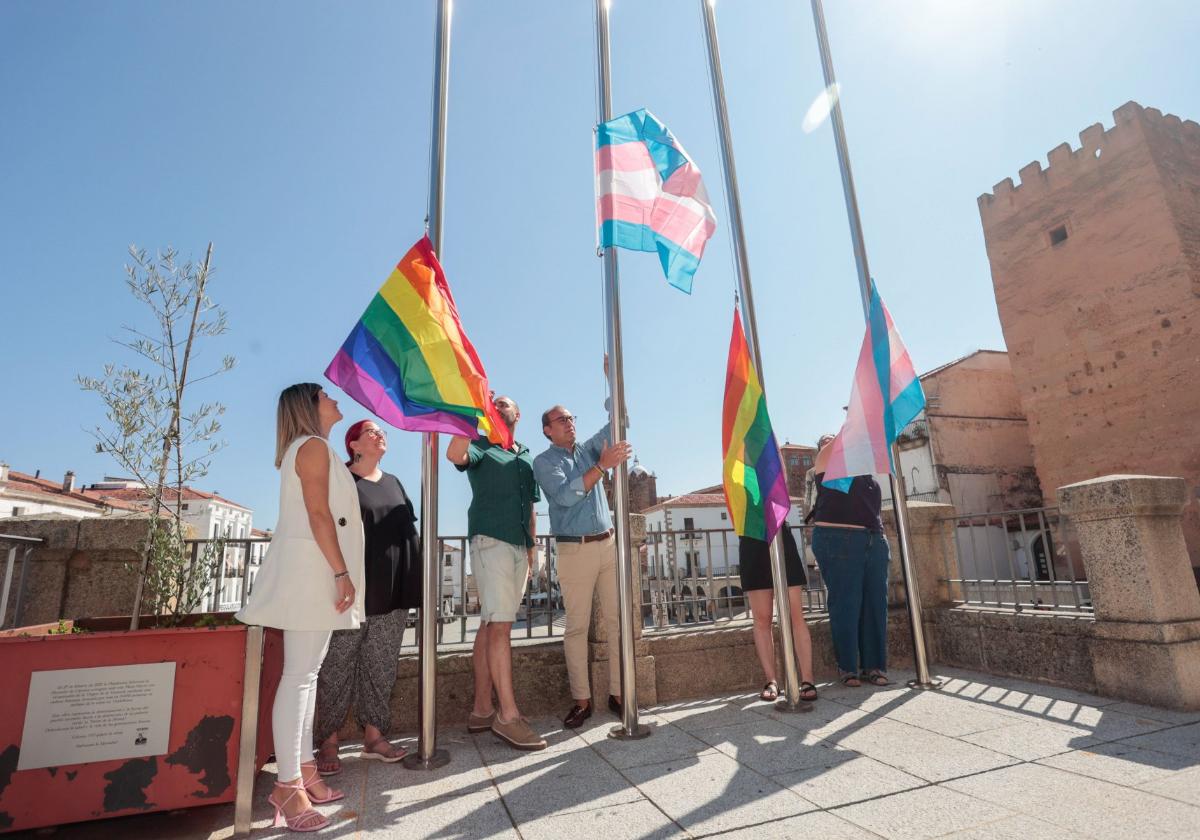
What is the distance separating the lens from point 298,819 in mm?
2807

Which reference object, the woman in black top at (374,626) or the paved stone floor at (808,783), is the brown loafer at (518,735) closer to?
the paved stone floor at (808,783)

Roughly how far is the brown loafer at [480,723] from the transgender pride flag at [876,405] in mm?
3004

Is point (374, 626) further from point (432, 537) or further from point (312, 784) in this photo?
point (312, 784)

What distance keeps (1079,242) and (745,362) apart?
88.9ft

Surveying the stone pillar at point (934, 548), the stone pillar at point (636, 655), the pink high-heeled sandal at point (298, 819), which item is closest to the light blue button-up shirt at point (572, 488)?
the stone pillar at point (636, 655)

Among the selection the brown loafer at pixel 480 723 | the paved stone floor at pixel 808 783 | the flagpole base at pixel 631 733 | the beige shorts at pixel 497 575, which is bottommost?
the paved stone floor at pixel 808 783

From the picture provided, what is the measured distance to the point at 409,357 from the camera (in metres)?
3.97

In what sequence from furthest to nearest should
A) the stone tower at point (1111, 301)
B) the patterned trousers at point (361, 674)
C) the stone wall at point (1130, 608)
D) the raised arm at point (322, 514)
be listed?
the stone tower at point (1111, 301) < the stone wall at point (1130, 608) < the patterned trousers at point (361, 674) < the raised arm at point (322, 514)

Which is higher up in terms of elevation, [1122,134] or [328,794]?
[1122,134]

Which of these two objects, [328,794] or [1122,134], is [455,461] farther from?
[1122,134]

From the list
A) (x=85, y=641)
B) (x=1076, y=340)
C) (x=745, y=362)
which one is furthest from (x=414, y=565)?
(x=1076, y=340)

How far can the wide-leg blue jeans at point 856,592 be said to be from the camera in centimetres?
531

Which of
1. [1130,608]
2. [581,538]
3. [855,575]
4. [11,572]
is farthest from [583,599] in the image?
[1130,608]

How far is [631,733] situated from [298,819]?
1971 mm
